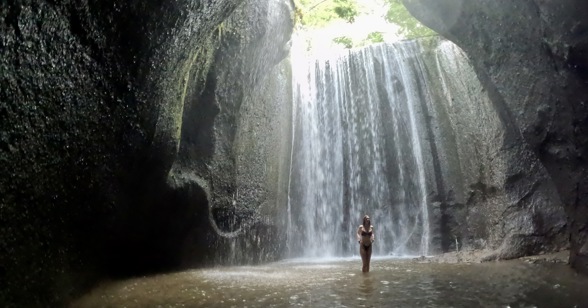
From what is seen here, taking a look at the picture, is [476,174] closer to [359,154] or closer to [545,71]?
[359,154]

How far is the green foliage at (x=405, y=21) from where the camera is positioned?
49.8 feet

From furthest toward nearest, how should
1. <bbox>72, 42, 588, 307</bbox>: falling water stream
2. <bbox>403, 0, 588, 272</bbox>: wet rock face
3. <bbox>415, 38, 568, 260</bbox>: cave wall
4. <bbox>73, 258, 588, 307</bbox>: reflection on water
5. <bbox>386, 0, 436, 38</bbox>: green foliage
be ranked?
<bbox>386, 0, 436, 38</bbox>: green foliage < <bbox>72, 42, 588, 307</bbox>: falling water stream < <bbox>415, 38, 568, 260</bbox>: cave wall < <bbox>403, 0, 588, 272</bbox>: wet rock face < <bbox>73, 258, 588, 307</bbox>: reflection on water

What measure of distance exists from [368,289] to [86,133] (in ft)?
11.5

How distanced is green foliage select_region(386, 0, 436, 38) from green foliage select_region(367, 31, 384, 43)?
5.53 feet

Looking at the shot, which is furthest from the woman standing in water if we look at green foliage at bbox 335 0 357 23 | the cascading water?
green foliage at bbox 335 0 357 23

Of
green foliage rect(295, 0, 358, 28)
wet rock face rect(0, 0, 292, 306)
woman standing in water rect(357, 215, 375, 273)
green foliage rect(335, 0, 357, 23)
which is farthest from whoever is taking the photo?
green foliage rect(295, 0, 358, 28)

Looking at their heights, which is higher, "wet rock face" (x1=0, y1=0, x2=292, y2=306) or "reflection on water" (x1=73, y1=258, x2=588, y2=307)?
"wet rock face" (x1=0, y1=0, x2=292, y2=306)

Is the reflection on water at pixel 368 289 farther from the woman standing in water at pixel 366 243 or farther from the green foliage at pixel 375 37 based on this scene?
the green foliage at pixel 375 37

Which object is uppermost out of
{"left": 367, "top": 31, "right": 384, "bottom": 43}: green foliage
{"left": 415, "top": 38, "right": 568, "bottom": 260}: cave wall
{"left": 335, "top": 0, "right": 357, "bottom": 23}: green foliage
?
{"left": 335, "top": 0, "right": 357, "bottom": 23}: green foliage

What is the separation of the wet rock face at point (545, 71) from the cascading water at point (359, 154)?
5861 mm

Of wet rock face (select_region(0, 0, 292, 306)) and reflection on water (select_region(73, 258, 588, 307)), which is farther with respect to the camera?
→ reflection on water (select_region(73, 258, 588, 307))

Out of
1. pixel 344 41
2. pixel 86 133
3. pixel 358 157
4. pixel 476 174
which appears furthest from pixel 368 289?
pixel 344 41

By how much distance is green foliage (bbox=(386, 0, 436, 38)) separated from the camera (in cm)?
1519

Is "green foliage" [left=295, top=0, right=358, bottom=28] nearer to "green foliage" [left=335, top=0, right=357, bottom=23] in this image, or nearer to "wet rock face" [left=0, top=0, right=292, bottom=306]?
"green foliage" [left=335, top=0, right=357, bottom=23]
